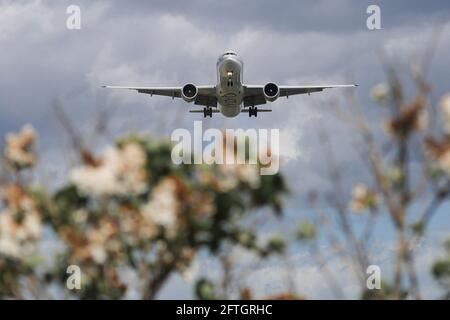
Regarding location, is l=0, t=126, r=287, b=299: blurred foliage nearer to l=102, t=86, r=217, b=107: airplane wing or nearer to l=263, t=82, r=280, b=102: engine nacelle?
l=263, t=82, r=280, b=102: engine nacelle

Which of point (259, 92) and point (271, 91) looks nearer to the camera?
point (271, 91)

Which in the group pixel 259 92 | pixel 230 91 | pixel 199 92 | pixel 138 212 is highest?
pixel 199 92

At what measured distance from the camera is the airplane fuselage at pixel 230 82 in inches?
2040

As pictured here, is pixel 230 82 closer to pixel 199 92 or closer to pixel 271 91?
pixel 271 91

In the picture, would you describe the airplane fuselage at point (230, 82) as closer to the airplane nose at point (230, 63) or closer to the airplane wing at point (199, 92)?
the airplane nose at point (230, 63)

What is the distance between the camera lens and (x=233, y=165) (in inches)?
173

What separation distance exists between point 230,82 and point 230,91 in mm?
1099

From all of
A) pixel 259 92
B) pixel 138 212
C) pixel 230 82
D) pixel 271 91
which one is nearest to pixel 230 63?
pixel 230 82

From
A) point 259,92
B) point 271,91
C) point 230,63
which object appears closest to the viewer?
point 230,63

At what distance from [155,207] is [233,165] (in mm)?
742

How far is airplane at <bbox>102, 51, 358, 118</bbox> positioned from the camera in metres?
52.2

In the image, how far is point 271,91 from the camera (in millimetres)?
55125

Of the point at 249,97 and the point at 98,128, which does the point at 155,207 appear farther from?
the point at 249,97
